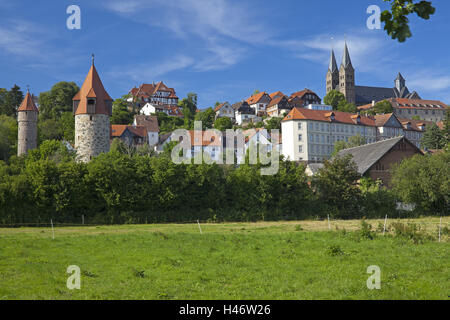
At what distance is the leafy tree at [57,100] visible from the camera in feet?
353

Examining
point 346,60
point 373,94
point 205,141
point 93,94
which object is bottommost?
point 205,141

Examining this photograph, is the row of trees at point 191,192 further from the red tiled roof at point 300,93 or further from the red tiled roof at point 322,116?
the red tiled roof at point 300,93

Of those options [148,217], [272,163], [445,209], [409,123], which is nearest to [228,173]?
[272,163]

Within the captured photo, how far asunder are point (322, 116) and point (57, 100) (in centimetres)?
6182

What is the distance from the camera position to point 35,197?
3975cm

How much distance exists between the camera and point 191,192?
149 feet

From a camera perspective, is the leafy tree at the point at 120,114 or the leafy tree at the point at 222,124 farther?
the leafy tree at the point at 120,114

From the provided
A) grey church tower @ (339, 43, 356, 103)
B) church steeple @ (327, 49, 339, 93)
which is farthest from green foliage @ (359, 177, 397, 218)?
church steeple @ (327, 49, 339, 93)

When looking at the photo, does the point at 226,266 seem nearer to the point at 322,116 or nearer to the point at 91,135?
the point at 91,135

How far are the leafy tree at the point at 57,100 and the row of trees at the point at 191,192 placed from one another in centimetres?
6225

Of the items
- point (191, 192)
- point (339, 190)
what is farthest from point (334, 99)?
point (191, 192)

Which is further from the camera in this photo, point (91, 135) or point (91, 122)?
point (91, 122)

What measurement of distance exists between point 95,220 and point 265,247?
23.3 m

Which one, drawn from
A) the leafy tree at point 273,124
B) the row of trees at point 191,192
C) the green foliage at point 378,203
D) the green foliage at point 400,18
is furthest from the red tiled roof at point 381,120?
the green foliage at point 400,18
